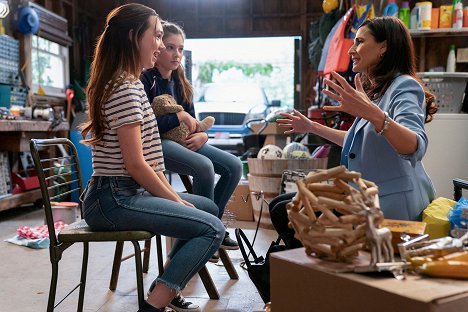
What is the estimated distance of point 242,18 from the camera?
30.2 feet

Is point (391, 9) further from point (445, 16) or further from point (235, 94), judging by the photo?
point (235, 94)

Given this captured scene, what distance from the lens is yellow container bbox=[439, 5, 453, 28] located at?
14.4 ft

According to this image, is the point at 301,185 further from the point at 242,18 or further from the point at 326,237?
the point at 242,18

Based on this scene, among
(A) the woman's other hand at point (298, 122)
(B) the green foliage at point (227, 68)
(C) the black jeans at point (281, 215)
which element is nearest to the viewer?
(C) the black jeans at point (281, 215)

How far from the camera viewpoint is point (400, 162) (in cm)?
162

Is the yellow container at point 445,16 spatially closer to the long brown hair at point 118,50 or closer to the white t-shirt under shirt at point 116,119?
the long brown hair at point 118,50

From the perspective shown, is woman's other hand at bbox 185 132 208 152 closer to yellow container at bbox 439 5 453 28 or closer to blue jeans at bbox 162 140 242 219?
blue jeans at bbox 162 140 242 219

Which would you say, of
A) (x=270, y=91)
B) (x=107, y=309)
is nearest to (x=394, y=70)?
(x=107, y=309)

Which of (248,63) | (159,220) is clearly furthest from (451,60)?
(248,63)

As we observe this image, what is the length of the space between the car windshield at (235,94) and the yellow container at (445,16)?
459cm

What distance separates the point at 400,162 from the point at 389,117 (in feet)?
0.69

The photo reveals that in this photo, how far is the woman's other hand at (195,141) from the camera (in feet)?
8.24

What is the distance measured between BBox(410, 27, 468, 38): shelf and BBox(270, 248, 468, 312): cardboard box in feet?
12.3

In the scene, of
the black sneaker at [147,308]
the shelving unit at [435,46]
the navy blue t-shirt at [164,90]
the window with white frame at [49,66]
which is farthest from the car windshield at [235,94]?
the black sneaker at [147,308]
